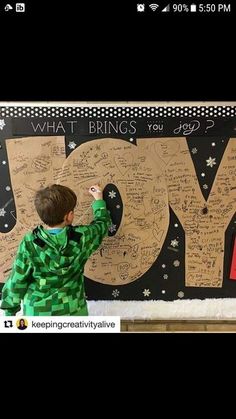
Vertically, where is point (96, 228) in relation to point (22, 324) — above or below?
above

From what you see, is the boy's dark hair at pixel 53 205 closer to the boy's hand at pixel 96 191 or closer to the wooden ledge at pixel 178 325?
the boy's hand at pixel 96 191

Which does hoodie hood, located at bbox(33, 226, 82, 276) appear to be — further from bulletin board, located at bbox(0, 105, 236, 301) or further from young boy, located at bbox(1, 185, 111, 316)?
bulletin board, located at bbox(0, 105, 236, 301)

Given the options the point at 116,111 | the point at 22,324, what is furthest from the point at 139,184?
the point at 22,324

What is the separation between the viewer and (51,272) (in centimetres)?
187

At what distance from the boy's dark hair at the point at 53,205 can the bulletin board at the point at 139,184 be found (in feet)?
0.84

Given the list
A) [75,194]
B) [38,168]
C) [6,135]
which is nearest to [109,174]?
[75,194]

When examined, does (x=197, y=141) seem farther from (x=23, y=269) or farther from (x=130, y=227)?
(x=23, y=269)

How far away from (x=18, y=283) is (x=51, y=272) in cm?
14

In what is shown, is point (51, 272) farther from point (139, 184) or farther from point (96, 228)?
point (139, 184)

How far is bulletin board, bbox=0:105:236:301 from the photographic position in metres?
2.05

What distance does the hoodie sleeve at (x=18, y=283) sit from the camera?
1.87 m
